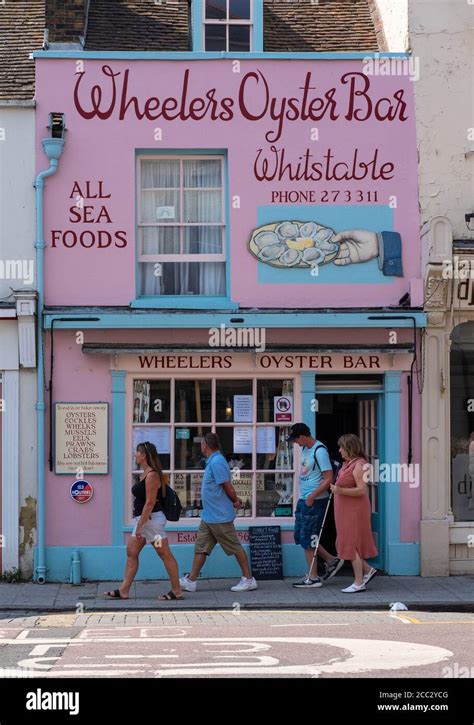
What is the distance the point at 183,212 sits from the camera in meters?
15.0

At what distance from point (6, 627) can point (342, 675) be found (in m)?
4.24

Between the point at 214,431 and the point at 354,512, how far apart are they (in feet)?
7.52

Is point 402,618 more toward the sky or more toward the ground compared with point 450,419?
more toward the ground

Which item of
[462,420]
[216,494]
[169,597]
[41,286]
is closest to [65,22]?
[41,286]

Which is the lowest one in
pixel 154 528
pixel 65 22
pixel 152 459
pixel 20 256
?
pixel 154 528

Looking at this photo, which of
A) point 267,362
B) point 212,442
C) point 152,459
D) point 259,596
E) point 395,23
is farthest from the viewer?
point 395,23

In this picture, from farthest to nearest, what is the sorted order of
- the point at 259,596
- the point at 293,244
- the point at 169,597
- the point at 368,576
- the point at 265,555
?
the point at 293,244
the point at 265,555
the point at 368,576
the point at 259,596
the point at 169,597

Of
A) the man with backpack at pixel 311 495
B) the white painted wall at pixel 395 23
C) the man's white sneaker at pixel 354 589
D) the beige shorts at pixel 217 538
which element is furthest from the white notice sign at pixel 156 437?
the white painted wall at pixel 395 23

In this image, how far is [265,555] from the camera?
47.1ft

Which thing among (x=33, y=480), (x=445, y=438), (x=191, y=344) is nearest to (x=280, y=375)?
(x=191, y=344)

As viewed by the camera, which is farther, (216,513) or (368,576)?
(368,576)

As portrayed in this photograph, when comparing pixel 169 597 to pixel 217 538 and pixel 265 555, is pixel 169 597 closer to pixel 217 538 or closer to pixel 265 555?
pixel 217 538

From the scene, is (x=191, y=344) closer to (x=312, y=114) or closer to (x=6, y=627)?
(x=312, y=114)

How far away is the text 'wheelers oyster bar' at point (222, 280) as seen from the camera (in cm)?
1448
